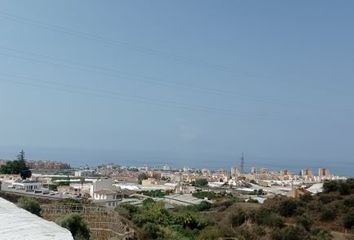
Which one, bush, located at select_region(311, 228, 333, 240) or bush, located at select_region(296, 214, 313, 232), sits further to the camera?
bush, located at select_region(296, 214, 313, 232)

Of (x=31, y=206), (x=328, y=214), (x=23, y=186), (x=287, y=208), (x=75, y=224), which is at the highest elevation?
(x=31, y=206)

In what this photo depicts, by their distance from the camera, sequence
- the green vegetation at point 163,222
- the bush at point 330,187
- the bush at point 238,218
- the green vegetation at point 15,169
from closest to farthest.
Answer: the green vegetation at point 163,222, the bush at point 238,218, the bush at point 330,187, the green vegetation at point 15,169

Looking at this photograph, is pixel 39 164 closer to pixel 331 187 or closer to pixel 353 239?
pixel 331 187

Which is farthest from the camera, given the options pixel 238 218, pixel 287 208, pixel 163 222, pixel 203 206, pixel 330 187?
pixel 203 206

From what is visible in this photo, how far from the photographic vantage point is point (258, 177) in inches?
4828

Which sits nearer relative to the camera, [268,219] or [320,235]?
[320,235]

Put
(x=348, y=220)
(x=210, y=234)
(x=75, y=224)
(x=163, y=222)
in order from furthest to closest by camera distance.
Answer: (x=348, y=220) → (x=163, y=222) → (x=210, y=234) → (x=75, y=224)

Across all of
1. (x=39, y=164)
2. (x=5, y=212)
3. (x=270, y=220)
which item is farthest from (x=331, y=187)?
(x=39, y=164)

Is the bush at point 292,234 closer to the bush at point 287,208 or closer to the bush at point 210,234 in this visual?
the bush at point 210,234

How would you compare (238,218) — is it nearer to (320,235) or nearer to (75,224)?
(320,235)

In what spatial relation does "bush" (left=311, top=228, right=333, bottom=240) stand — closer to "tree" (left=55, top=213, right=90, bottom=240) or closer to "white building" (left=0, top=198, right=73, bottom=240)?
"tree" (left=55, top=213, right=90, bottom=240)

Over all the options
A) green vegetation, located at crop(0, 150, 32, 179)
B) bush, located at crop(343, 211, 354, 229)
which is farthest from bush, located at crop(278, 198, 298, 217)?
green vegetation, located at crop(0, 150, 32, 179)

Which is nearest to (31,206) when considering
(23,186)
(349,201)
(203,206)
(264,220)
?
(264,220)

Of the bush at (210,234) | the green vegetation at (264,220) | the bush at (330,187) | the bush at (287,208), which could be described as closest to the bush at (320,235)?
the green vegetation at (264,220)
